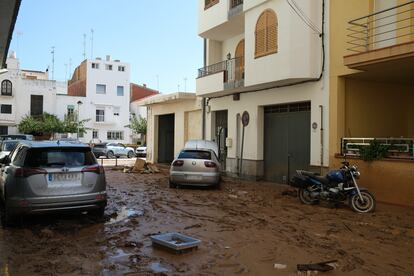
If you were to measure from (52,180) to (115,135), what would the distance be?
49849mm

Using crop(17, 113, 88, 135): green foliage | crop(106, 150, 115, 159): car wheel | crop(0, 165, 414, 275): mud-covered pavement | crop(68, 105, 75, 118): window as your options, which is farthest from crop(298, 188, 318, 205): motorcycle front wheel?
crop(68, 105, 75, 118): window

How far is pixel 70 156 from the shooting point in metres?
8.19

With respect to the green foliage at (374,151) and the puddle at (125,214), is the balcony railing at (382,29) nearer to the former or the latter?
the green foliage at (374,151)

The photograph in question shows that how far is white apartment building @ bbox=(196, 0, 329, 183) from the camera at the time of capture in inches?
537

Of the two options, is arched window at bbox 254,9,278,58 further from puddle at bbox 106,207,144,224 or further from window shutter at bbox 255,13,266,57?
puddle at bbox 106,207,144,224

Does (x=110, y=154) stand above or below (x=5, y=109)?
below

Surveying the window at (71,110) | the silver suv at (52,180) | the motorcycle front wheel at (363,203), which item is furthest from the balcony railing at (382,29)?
the window at (71,110)

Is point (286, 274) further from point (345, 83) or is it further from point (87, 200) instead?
point (345, 83)

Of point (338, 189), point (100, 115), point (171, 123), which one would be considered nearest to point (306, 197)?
point (338, 189)

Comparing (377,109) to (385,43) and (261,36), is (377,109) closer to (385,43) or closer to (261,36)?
(385,43)

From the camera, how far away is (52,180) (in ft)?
25.4

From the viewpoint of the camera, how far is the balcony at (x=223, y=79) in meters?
17.8

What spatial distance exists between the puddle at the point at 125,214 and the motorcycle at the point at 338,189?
14.0 feet

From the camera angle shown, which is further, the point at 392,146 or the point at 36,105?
the point at 36,105
